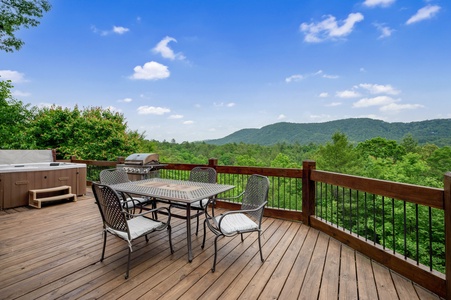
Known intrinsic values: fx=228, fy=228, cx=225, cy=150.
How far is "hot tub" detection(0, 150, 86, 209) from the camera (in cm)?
462

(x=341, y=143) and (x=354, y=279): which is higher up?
(x=341, y=143)

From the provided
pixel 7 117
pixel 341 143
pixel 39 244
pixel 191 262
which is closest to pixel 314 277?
pixel 191 262

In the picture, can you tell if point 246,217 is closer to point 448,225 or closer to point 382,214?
point 382,214

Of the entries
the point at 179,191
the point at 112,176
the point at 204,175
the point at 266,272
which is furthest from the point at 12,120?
the point at 266,272

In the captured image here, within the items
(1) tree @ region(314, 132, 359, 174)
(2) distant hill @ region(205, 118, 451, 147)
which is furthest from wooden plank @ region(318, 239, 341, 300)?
(1) tree @ region(314, 132, 359, 174)

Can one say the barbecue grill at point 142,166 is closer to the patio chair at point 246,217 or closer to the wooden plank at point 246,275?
the patio chair at point 246,217

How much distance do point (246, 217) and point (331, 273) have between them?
1042 mm

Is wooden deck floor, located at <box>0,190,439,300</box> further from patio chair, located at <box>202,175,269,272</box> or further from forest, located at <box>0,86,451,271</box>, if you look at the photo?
forest, located at <box>0,86,451,271</box>

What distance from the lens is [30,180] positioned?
4.93 m

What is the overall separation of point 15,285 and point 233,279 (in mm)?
1928

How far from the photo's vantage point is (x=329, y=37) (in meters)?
14.4

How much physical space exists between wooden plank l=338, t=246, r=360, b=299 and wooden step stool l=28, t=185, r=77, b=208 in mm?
5518

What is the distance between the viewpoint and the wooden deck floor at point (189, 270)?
192cm

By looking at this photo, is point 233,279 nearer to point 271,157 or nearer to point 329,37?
point 329,37
